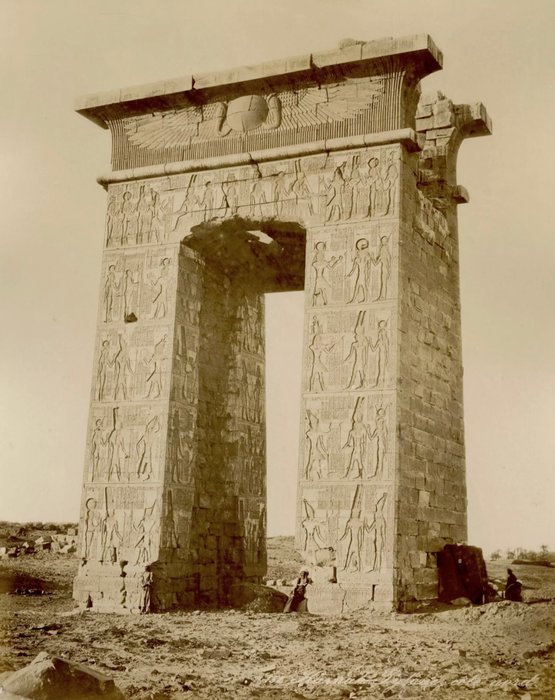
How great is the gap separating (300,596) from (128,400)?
3160mm

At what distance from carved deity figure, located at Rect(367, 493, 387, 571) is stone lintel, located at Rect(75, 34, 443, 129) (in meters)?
4.75

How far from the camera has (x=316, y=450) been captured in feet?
35.3

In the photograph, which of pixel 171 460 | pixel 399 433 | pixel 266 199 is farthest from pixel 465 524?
pixel 266 199

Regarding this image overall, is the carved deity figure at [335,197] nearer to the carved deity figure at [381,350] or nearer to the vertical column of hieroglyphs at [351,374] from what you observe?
the vertical column of hieroglyphs at [351,374]

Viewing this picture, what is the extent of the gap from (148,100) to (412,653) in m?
7.52

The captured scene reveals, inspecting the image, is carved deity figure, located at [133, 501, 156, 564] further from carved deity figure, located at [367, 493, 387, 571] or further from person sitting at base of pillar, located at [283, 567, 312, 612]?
carved deity figure, located at [367, 493, 387, 571]

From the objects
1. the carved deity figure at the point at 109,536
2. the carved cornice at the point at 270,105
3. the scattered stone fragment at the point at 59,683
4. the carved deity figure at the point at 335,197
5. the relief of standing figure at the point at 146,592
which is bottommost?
the scattered stone fragment at the point at 59,683

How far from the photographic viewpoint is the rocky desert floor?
23.1 feet

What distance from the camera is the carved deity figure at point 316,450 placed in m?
10.7

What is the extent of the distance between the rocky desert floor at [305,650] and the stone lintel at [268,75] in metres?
5.85

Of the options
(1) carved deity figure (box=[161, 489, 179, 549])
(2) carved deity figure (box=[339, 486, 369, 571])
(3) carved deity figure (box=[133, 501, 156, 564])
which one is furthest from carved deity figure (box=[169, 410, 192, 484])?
(2) carved deity figure (box=[339, 486, 369, 571])

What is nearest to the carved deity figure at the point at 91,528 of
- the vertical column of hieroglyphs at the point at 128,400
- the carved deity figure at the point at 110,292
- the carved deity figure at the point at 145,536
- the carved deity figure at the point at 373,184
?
the vertical column of hieroglyphs at the point at 128,400

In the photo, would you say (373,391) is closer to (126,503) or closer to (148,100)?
(126,503)

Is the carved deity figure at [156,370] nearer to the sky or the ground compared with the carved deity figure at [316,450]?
nearer to the sky
